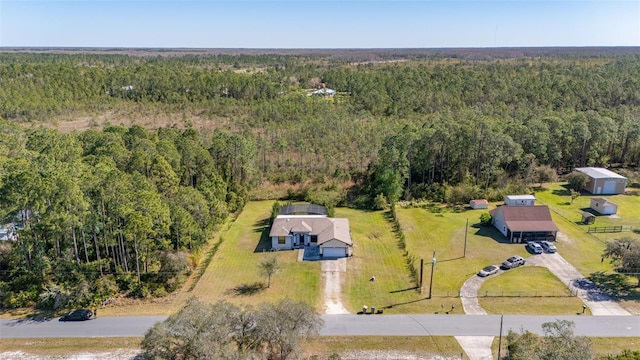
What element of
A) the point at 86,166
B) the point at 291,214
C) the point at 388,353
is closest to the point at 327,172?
the point at 291,214

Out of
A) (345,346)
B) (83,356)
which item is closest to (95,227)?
(83,356)

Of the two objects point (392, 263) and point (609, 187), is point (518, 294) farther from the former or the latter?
point (609, 187)

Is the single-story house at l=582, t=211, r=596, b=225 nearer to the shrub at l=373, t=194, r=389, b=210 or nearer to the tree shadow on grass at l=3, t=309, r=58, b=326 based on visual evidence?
the shrub at l=373, t=194, r=389, b=210

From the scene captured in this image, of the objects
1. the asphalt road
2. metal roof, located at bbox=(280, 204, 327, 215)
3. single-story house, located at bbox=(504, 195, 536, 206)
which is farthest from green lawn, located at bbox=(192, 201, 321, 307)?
single-story house, located at bbox=(504, 195, 536, 206)

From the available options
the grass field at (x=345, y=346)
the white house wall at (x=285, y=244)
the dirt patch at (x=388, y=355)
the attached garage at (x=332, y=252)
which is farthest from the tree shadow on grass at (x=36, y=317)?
the attached garage at (x=332, y=252)

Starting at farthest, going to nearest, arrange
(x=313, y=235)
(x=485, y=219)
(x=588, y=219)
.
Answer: (x=485, y=219), (x=588, y=219), (x=313, y=235)

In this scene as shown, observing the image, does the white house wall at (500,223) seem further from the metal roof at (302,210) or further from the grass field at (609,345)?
the metal roof at (302,210)
